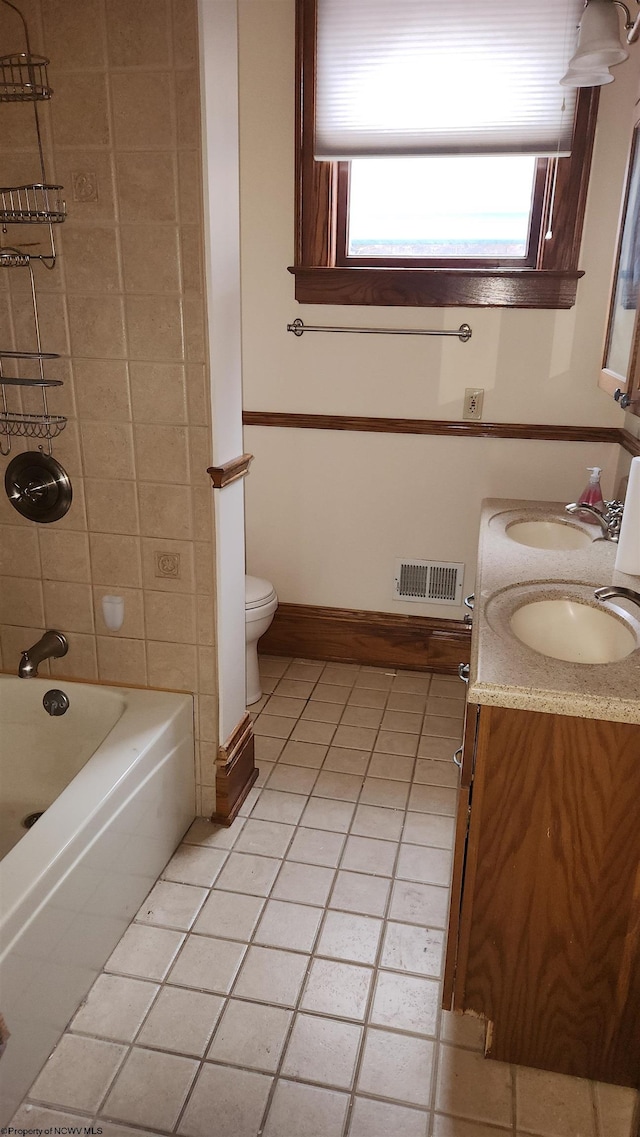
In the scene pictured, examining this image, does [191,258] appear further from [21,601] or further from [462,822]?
[462,822]

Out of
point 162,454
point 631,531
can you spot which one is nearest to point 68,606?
point 162,454

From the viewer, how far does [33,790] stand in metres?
2.12

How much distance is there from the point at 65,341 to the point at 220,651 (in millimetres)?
858

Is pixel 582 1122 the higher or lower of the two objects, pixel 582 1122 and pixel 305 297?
the lower

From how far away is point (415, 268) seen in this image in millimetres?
2801

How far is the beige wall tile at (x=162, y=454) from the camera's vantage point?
6.43ft

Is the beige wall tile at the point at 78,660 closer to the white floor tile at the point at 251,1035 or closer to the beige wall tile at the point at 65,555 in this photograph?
the beige wall tile at the point at 65,555

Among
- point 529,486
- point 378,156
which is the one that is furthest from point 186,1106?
point 378,156

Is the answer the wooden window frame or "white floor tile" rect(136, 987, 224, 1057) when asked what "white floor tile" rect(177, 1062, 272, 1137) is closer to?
"white floor tile" rect(136, 987, 224, 1057)

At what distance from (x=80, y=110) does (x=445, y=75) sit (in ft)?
4.37

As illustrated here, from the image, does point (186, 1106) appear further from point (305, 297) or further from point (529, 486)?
point (305, 297)

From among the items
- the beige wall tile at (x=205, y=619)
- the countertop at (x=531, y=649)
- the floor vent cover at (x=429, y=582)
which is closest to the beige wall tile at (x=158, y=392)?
the beige wall tile at (x=205, y=619)

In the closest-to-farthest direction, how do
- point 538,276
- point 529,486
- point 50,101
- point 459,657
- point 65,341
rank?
point 50,101 → point 65,341 → point 538,276 → point 529,486 → point 459,657

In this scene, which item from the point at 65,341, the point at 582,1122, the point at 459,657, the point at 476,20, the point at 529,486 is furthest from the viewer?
the point at 459,657
